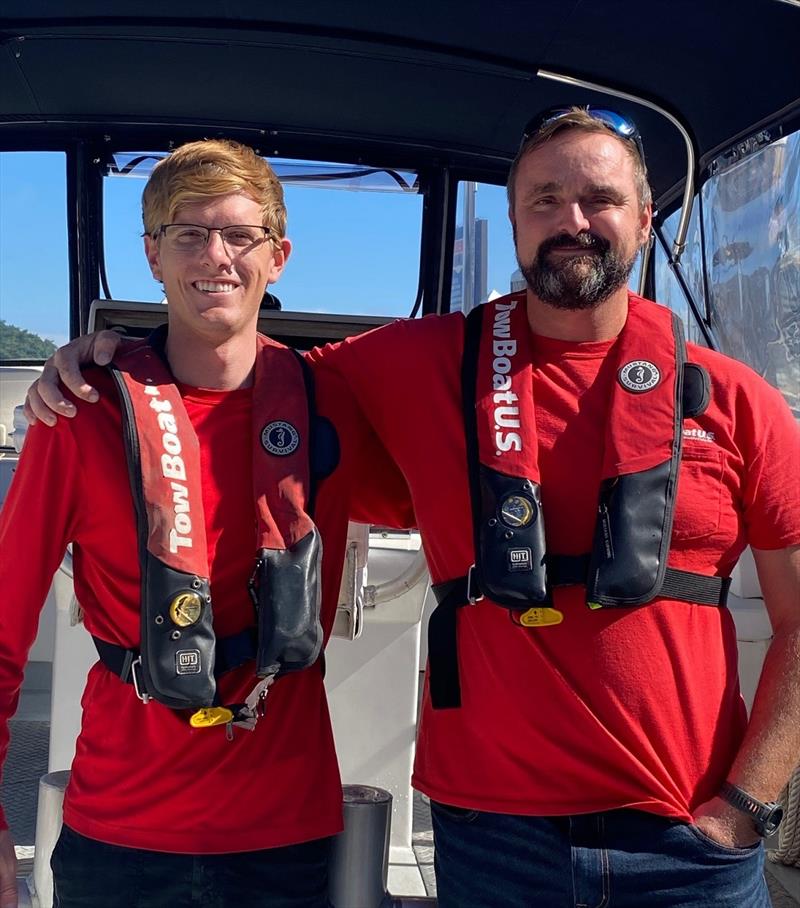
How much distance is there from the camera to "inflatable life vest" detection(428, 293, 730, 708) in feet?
5.27

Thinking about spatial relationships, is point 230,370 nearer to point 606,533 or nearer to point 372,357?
point 372,357

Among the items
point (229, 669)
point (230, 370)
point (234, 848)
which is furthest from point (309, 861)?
point (230, 370)

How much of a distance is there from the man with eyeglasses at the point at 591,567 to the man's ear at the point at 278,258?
26cm

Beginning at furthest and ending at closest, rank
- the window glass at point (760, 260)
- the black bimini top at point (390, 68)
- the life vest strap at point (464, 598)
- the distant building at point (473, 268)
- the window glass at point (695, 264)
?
1. the distant building at point (473, 268)
2. the window glass at point (695, 264)
3. the window glass at point (760, 260)
4. the black bimini top at point (390, 68)
5. the life vest strap at point (464, 598)

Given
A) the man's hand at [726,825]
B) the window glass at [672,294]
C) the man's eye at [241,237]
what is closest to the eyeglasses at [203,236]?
the man's eye at [241,237]

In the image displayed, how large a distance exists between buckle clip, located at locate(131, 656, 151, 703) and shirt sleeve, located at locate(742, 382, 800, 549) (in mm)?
1028

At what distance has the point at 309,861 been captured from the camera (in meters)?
1.63

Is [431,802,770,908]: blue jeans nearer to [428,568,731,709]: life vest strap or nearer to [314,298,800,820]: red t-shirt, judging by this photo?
[314,298,800,820]: red t-shirt

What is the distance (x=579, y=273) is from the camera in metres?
1.74

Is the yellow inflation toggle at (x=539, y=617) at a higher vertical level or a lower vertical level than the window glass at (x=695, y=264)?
lower

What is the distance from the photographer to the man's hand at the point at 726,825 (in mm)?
1596

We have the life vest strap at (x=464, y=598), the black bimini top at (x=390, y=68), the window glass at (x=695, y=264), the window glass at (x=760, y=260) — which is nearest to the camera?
the life vest strap at (x=464, y=598)

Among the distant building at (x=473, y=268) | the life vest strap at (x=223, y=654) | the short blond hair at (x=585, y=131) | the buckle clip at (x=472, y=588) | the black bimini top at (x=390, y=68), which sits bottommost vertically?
the life vest strap at (x=223, y=654)

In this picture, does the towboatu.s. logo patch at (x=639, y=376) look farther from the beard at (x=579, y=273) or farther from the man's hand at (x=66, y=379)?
the man's hand at (x=66, y=379)
